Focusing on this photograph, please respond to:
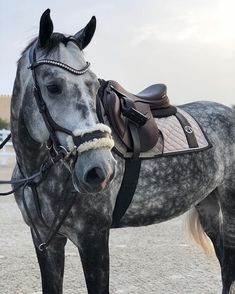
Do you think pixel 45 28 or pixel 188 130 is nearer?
pixel 45 28

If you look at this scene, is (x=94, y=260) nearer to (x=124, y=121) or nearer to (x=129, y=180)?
(x=129, y=180)

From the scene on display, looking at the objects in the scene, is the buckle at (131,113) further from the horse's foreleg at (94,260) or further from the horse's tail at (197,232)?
the horse's tail at (197,232)

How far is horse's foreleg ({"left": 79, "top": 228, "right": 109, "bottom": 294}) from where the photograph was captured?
9.78ft

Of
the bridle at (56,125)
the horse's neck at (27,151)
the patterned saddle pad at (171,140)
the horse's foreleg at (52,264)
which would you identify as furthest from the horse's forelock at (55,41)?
the horse's foreleg at (52,264)

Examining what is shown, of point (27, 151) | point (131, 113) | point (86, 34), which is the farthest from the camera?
point (131, 113)

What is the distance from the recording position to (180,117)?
12.9ft

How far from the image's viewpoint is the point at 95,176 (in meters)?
2.49

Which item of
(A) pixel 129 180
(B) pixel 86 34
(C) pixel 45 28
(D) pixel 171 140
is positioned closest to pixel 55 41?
(C) pixel 45 28

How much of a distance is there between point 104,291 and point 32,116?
120 cm

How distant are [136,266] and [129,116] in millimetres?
2516

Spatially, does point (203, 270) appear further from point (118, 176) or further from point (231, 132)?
point (118, 176)

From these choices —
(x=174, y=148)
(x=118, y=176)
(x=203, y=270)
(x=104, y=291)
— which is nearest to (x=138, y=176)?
(x=118, y=176)

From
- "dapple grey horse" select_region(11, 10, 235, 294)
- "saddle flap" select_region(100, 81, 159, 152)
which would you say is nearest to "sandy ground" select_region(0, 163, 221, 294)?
"dapple grey horse" select_region(11, 10, 235, 294)

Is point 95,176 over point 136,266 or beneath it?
over
